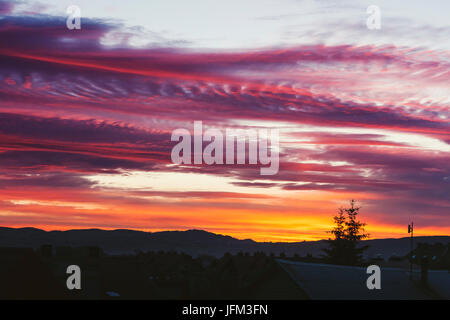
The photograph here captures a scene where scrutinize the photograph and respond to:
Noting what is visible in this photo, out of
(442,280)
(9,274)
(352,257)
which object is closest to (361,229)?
(352,257)

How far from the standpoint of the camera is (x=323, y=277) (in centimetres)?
3725

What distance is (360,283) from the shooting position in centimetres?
3634

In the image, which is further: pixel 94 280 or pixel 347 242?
pixel 347 242

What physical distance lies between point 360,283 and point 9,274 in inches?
793

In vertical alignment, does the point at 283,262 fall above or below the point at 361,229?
below

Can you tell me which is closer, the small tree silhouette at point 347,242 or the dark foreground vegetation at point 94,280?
the dark foreground vegetation at point 94,280

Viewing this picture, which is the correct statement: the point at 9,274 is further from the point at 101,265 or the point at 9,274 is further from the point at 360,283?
the point at 360,283

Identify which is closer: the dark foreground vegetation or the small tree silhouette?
the dark foreground vegetation
